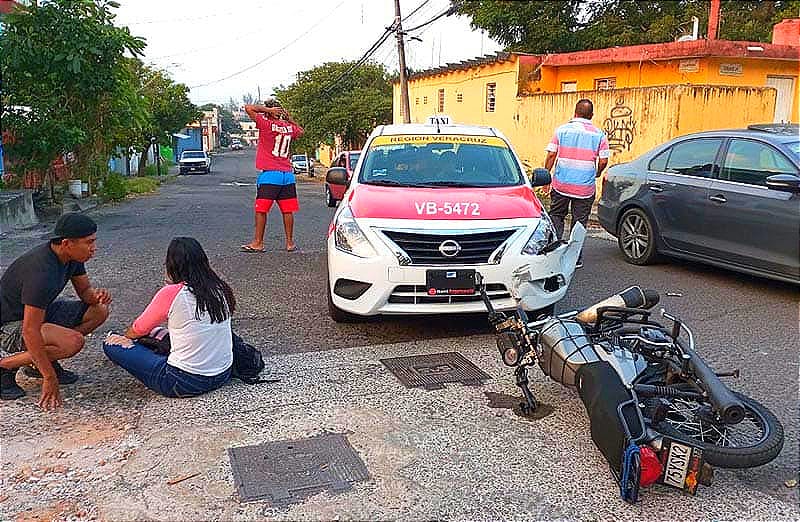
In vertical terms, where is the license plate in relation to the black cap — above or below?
below

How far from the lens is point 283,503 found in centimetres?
316

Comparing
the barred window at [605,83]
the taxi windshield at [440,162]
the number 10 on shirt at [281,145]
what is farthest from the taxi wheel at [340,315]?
the barred window at [605,83]

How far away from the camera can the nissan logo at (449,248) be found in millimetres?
5164

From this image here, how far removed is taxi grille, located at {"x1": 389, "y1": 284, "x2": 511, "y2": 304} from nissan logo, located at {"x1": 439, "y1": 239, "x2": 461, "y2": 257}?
0.30m

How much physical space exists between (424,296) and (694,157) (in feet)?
13.3

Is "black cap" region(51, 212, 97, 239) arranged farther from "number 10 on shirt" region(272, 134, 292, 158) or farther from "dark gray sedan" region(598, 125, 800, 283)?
"dark gray sedan" region(598, 125, 800, 283)

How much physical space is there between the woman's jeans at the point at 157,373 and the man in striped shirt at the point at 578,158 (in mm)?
4703

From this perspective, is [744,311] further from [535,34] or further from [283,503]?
[535,34]

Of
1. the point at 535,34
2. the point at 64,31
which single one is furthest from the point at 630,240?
the point at 535,34

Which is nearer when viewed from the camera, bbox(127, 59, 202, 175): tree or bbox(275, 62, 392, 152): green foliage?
bbox(127, 59, 202, 175): tree

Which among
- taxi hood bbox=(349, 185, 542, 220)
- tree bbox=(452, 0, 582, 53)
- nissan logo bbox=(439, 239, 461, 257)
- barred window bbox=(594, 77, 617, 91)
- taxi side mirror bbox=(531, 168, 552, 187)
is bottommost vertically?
nissan logo bbox=(439, 239, 461, 257)

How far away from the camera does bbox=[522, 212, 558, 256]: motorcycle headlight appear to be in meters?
5.34

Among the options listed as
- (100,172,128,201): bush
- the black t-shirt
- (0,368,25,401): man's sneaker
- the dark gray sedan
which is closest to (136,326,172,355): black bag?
the black t-shirt

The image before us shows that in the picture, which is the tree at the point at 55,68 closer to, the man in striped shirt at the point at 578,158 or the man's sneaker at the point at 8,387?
the man in striped shirt at the point at 578,158
